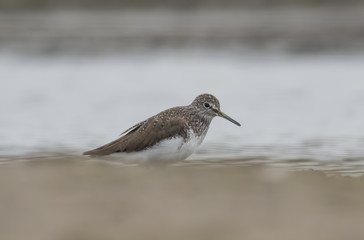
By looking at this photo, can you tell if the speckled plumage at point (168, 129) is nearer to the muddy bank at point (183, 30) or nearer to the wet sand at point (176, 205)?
the wet sand at point (176, 205)

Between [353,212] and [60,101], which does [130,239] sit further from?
[60,101]

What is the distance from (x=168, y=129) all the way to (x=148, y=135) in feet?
0.94

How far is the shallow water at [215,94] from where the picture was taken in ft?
49.1

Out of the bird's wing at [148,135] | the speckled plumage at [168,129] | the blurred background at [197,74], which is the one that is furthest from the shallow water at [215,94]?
the bird's wing at [148,135]

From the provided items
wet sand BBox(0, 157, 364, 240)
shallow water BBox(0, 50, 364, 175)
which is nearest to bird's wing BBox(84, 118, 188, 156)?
wet sand BBox(0, 157, 364, 240)

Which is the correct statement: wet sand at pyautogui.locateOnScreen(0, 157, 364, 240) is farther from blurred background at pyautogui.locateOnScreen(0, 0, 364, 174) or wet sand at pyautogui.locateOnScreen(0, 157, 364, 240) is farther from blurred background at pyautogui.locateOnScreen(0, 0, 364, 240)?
blurred background at pyautogui.locateOnScreen(0, 0, 364, 174)

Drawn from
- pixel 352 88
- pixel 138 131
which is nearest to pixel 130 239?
pixel 138 131

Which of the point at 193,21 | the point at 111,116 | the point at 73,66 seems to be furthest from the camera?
the point at 193,21

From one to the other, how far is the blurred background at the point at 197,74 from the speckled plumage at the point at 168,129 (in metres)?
1.38

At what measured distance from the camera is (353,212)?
8.64 metres

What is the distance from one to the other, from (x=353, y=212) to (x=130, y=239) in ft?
7.45

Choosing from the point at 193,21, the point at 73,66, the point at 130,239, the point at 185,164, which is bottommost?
the point at 130,239

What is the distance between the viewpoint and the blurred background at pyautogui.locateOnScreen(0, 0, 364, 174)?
16.2m

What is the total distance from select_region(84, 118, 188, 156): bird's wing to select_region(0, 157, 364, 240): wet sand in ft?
Answer: 3.47
